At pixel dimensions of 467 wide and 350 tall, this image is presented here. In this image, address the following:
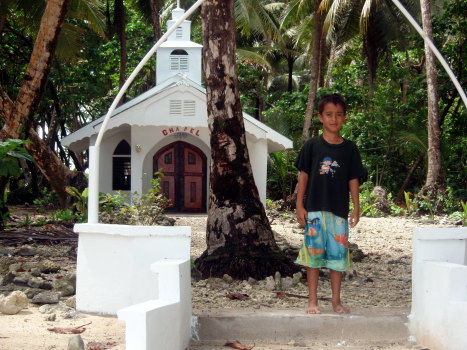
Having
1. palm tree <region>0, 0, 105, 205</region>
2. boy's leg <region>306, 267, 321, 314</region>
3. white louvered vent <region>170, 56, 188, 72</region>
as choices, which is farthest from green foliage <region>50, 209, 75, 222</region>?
boy's leg <region>306, 267, 321, 314</region>

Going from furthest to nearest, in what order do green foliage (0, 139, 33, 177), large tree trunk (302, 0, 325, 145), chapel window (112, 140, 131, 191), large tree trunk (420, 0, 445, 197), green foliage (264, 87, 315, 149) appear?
green foliage (264, 87, 315, 149)
large tree trunk (302, 0, 325, 145)
chapel window (112, 140, 131, 191)
large tree trunk (420, 0, 445, 197)
green foliage (0, 139, 33, 177)

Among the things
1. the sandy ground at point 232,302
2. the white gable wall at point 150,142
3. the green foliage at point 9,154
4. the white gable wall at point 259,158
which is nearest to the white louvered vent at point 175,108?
the white gable wall at point 150,142

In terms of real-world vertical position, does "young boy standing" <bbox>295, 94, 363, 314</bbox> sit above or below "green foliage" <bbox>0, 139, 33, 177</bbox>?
below

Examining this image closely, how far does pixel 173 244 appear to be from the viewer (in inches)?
216

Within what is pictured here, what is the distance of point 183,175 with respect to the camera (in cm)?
2048

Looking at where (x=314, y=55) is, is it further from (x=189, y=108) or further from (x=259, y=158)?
(x=189, y=108)

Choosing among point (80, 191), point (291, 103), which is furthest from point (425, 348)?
point (291, 103)

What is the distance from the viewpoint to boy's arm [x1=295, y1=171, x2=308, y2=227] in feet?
19.1

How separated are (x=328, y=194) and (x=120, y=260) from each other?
178cm

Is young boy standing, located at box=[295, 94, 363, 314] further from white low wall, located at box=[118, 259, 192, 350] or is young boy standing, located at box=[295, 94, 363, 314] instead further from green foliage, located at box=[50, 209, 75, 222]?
green foliage, located at box=[50, 209, 75, 222]

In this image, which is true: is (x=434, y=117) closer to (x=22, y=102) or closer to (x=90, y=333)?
(x=22, y=102)

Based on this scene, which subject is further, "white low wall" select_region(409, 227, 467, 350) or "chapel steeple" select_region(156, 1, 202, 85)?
"chapel steeple" select_region(156, 1, 202, 85)

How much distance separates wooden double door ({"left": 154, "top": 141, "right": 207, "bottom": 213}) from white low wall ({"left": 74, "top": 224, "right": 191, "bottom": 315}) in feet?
47.2

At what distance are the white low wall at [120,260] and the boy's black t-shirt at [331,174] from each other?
3.76ft
